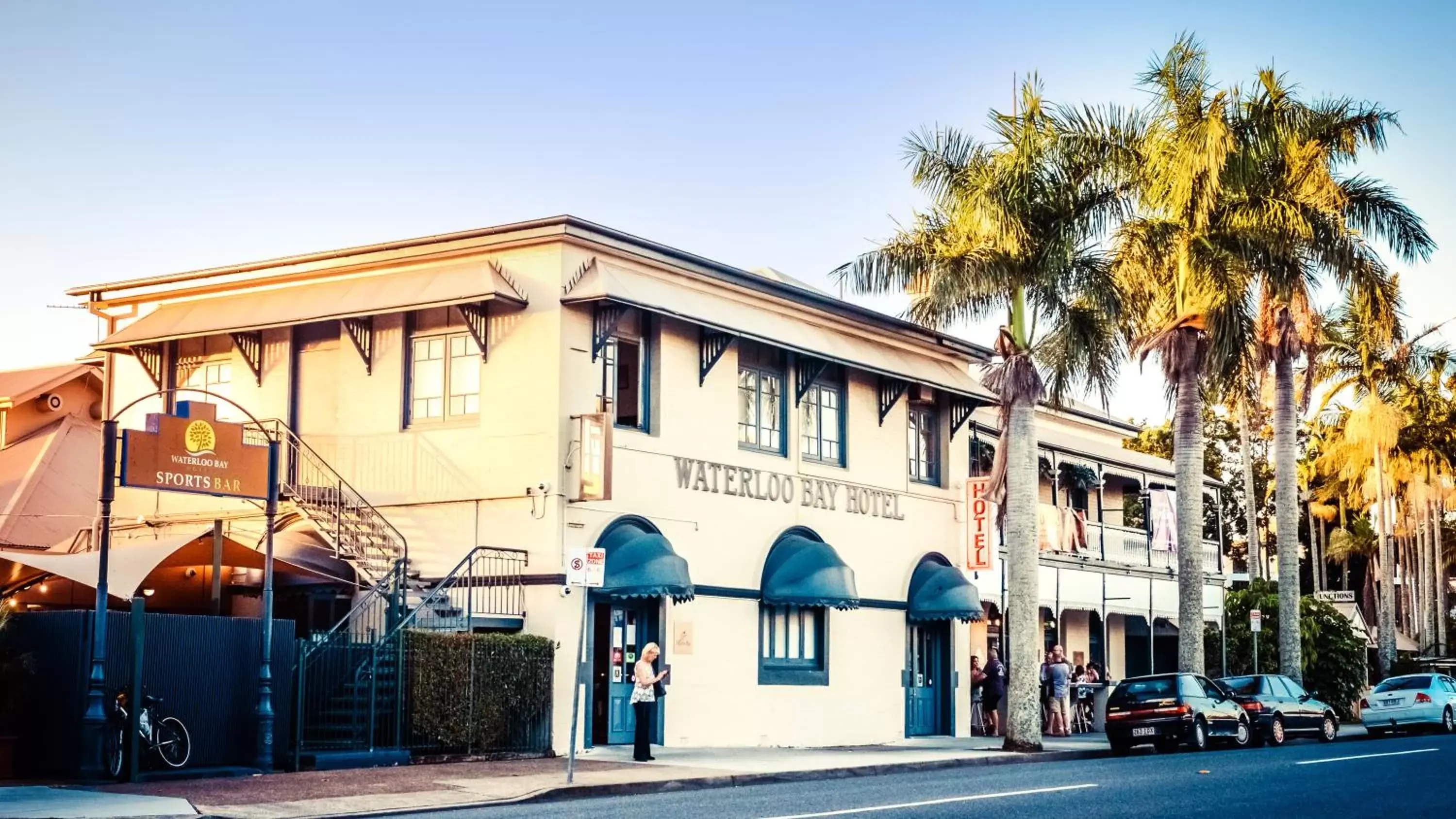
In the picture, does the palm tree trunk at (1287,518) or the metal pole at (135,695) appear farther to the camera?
the palm tree trunk at (1287,518)

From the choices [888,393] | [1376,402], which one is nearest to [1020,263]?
[888,393]

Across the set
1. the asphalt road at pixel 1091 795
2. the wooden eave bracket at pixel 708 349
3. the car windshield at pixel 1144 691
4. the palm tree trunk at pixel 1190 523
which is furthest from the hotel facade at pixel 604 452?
the asphalt road at pixel 1091 795

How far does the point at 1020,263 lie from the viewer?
86.7ft

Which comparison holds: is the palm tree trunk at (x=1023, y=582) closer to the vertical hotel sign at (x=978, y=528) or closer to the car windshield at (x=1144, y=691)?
the car windshield at (x=1144, y=691)

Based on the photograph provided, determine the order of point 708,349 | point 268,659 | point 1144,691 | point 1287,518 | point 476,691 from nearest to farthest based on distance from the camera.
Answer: point 268,659, point 476,691, point 708,349, point 1144,691, point 1287,518

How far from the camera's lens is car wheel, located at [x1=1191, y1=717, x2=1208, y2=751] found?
26141 millimetres

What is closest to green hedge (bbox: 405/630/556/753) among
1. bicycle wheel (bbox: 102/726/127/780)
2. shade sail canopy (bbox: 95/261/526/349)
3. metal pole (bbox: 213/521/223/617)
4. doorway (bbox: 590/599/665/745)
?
doorway (bbox: 590/599/665/745)

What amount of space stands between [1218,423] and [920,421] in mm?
44822

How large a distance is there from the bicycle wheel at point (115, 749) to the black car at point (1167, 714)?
15476mm

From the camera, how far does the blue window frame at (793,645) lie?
26188 mm

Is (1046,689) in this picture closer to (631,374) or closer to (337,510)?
(631,374)

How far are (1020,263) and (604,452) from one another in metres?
8.02

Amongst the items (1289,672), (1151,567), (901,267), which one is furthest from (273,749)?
(1151,567)

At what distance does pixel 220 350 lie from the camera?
26531 mm
